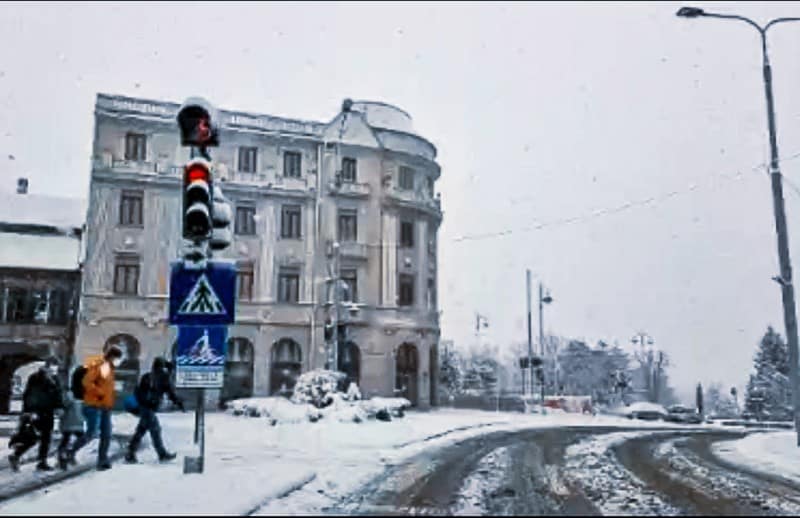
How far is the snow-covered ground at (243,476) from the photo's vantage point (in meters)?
7.96

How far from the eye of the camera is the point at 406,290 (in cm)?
4381

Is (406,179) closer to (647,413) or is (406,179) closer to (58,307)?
(58,307)

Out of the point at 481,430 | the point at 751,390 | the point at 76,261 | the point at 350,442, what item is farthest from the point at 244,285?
the point at 751,390

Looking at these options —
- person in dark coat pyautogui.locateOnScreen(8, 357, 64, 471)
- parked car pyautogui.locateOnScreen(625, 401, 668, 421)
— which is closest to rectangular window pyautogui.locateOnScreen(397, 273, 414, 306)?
parked car pyautogui.locateOnScreen(625, 401, 668, 421)

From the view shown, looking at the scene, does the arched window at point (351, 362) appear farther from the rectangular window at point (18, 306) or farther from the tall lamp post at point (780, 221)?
the tall lamp post at point (780, 221)

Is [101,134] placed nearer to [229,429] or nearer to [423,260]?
[423,260]

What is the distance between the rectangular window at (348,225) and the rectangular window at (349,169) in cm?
176

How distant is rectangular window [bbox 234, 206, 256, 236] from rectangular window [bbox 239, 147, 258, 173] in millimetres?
2049

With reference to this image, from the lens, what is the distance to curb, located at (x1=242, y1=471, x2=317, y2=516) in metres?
8.11

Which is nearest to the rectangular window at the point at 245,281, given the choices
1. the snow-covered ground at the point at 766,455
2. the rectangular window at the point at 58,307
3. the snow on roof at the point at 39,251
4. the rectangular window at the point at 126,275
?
the rectangular window at the point at 126,275

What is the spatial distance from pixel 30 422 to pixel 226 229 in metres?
4.13

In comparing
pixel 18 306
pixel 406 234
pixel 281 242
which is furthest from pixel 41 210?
pixel 406 234

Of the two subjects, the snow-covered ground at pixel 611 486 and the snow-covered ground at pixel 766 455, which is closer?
the snow-covered ground at pixel 611 486

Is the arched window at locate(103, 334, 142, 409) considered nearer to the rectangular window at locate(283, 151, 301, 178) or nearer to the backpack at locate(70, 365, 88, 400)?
the rectangular window at locate(283, 151, 301, 178)
